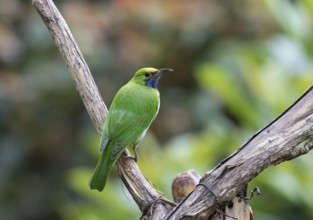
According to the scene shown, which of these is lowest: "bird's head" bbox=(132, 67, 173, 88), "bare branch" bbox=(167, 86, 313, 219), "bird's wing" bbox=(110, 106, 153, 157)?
"bare branch" bbox=(167, 86, 313, 219)

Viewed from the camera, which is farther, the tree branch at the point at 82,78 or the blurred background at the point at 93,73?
the blurred background at the point at 93,73

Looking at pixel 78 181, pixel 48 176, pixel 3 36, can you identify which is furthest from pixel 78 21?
pixel 78 181

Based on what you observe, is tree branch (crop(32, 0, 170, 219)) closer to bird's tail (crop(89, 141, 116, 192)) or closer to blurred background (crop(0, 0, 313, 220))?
bird's tail (crop(89, 141, 116, 192))

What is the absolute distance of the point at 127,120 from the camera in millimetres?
3172

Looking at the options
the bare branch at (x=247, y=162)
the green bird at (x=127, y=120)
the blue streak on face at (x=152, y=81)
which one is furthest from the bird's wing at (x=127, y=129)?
the bare branch at (x=247, y=162)

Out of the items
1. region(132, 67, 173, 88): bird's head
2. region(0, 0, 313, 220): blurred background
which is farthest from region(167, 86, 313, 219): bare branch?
region(0, 0, 313, 220): blurred background

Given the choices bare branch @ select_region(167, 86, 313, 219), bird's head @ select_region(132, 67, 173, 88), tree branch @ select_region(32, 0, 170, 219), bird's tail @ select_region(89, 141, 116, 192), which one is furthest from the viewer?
bird's head @ select_region(132, 67, 173, 88)

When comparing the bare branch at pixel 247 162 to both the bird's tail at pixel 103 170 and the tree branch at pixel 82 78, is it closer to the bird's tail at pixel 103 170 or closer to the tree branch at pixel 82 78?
the tree branch at pixel 82 78

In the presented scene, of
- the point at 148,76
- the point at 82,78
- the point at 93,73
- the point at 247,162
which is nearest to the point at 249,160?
the point at 247,162

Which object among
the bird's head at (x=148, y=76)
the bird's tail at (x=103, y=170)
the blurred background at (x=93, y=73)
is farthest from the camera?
the blurred background at (x=93, y=73)

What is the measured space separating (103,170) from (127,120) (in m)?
0.22

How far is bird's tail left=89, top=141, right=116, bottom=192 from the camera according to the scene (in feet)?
9.92

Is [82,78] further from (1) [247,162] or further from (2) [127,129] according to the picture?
(1) [247,162]

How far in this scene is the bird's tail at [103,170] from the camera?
9.92 ft
